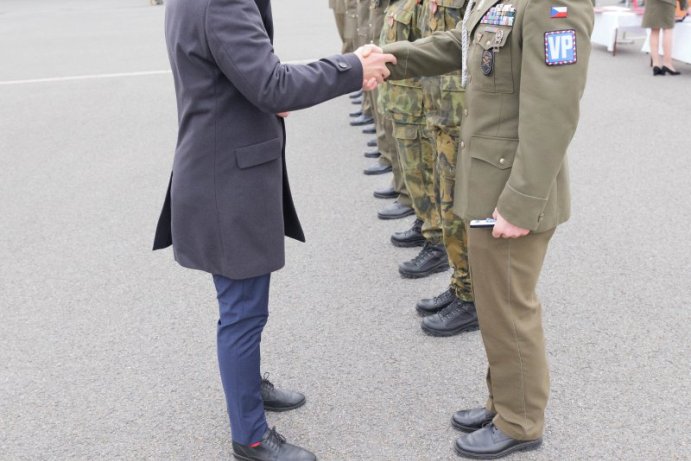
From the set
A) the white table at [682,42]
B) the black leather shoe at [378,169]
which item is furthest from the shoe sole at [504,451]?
the white table at [682,42]

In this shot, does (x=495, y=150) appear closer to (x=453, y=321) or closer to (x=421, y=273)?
(x=453, y=321)

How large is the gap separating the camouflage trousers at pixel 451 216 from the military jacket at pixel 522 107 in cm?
78

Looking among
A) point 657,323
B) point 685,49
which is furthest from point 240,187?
point 685,49

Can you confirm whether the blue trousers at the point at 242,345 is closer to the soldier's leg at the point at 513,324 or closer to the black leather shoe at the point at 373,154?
the soldier's leg at the point at 513,324

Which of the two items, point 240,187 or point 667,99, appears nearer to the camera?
point 240,187

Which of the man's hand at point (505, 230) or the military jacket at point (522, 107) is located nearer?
the military jacket at point (522, 107)

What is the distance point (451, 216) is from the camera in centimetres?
305

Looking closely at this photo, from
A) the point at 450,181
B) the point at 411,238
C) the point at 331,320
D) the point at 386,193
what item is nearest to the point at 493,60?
the point at 450,181

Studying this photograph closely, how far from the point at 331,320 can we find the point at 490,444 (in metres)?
1.12

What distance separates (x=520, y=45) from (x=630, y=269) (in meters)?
2.00

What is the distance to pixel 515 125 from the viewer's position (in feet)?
6.55

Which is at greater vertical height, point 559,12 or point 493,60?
point 559,12

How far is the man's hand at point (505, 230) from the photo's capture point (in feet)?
6.49

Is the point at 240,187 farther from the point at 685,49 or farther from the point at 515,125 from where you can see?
the point at 685,49
